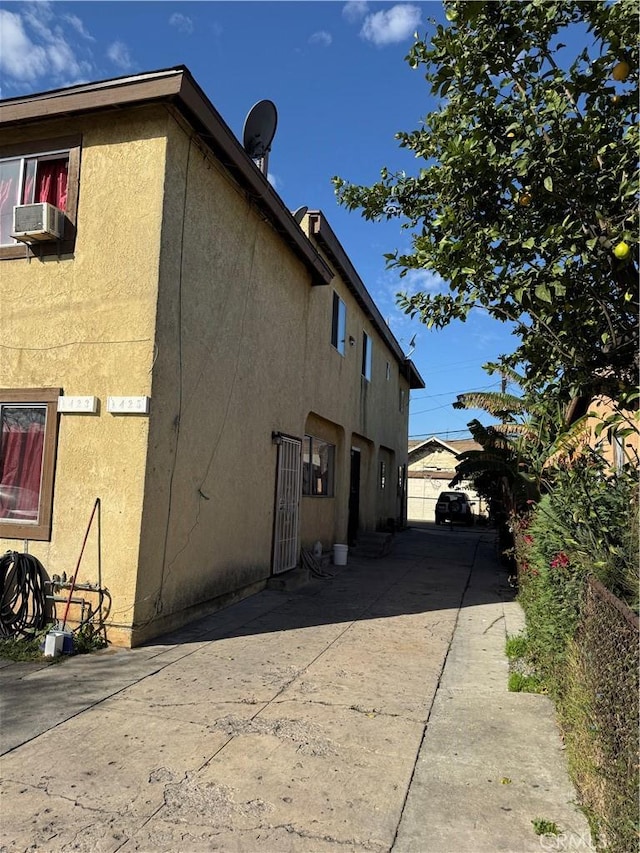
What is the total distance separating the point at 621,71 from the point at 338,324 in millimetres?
10883

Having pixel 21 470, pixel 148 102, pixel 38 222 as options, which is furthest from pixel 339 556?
pixel 148 102

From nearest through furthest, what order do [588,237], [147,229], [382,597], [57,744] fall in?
[588,237] < [57,744] < [147,229] < [382,597]

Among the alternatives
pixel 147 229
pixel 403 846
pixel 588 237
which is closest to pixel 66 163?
pixel 147 229

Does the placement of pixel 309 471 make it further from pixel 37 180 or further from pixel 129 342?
pixel 37 180

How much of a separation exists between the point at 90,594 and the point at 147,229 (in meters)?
4.06

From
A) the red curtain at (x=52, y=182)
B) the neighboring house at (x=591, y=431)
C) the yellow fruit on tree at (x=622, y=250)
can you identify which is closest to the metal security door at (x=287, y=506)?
the red curtain at (x=52, y=182)

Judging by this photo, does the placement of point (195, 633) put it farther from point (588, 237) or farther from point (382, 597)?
point (588, 237)

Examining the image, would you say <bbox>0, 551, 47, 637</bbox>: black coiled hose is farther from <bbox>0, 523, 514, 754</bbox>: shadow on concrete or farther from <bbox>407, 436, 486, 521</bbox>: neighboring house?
<bbox>407, 436, 486, 521</bbox>: neighboring house

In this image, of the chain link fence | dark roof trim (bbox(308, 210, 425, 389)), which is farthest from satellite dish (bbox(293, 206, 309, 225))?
the chain link fence

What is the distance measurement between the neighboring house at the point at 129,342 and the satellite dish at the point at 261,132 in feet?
6.85

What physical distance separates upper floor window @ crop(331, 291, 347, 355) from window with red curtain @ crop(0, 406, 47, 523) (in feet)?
25.4

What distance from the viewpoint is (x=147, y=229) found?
6844mm

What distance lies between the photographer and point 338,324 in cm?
1437

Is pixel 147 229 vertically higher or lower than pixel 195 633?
higher
